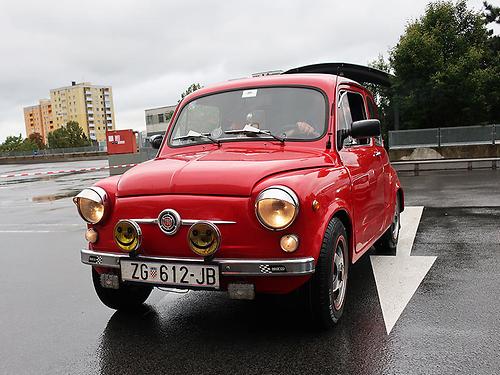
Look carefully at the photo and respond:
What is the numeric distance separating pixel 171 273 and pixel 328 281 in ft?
3.52

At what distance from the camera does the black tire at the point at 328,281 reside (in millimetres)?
Answer: 3385

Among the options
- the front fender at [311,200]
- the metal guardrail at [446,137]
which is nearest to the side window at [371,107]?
the front fender at [311,200]

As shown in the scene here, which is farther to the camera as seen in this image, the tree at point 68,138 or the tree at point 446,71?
the tree at point 68,138

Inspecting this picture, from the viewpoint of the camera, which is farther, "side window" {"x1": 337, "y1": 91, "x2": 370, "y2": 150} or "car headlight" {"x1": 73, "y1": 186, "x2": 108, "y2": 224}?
"side window" {"x1": 337, "y1": 91, "x2": 370, "y2": 150}

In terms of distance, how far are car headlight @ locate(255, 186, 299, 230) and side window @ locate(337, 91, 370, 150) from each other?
4.14ft

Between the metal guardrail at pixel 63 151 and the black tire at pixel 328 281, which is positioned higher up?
the metal guardrail at pixel 63 151

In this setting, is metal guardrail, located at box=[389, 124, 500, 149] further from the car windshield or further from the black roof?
the car windshield

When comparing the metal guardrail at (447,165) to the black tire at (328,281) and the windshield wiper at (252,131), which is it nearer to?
the windshield wiper at (252,131)

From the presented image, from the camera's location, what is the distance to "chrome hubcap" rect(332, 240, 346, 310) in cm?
373

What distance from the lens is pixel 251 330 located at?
12.2 ft

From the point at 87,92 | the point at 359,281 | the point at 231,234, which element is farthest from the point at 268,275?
the point at 87,92

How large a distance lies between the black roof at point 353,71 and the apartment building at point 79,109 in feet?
495

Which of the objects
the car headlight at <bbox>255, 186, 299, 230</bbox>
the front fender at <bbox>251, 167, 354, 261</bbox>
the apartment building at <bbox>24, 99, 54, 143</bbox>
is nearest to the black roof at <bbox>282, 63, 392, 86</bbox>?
the front fender at <bbox>251, 167, 354, 261</bbox>

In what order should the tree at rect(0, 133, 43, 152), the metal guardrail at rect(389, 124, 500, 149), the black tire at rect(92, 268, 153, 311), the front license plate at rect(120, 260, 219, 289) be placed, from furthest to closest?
the tree at rect(0, 133, 43, 152) < the metal guardrail at rect(389, 124, 500, 149) < the black tire at rect(92, 268, 153, 311) < the front license plate at rect(120, 260, 219, 289)
